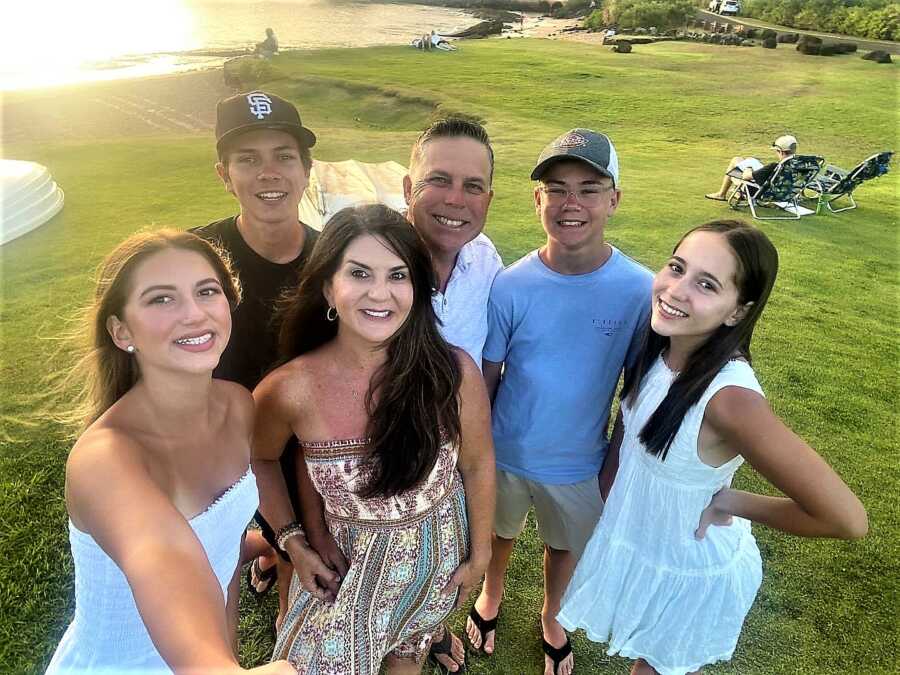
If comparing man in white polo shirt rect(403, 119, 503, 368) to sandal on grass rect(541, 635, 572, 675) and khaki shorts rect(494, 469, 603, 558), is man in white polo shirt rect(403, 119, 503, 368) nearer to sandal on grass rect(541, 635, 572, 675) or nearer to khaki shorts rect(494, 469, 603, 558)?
khaki shorts rect(494, 469, 603, 558)

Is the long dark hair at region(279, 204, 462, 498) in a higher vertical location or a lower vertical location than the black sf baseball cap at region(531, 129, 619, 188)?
lower

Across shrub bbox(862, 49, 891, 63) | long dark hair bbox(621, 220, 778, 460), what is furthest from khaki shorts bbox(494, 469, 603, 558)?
shrub bbox(862, 49, 891, 63)

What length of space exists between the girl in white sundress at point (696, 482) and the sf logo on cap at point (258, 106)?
1879 mm

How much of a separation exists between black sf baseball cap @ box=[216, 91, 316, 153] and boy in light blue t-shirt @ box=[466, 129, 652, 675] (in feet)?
3.90

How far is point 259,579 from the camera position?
304 centimetres

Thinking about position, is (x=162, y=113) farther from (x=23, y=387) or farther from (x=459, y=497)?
(x=459, y=497)

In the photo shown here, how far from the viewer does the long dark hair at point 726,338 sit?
183 centimetres

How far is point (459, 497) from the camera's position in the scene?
2176mm

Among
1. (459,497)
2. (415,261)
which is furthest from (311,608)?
(415,261)

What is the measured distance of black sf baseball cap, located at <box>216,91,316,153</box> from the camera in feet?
8.25

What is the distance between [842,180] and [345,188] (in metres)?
8.81

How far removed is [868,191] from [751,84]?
1224cm

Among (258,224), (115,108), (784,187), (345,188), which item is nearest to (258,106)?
(258,224)

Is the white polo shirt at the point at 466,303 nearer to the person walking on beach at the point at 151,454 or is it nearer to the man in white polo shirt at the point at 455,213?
the man in white polo shirt at the point at 455,213
